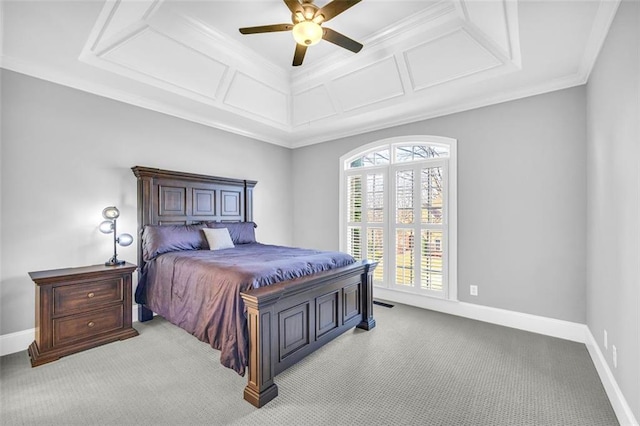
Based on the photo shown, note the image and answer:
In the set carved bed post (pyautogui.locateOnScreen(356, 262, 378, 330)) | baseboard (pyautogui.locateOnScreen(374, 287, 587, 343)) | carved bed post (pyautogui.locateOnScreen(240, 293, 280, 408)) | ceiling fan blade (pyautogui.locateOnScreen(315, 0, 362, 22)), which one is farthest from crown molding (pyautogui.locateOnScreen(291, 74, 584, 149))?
carved bed post (pyautogui.locateOnScreen(240, 293, 280, 408))

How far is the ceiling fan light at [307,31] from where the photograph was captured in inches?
88.1

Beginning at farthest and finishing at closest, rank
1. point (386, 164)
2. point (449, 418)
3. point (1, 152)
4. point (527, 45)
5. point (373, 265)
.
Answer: point (386, 164)
point (373, 265)
point (1, 152)
point (527, 45)
point (449, 418)

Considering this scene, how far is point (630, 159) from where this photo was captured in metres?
1.71

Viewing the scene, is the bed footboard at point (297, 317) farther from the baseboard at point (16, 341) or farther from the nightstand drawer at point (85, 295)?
the baseboard at point (16, 341)

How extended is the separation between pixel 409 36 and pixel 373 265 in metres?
2.43

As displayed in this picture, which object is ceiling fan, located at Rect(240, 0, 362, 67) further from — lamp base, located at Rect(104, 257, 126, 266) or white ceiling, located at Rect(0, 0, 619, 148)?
lamp base, located at Rect(104, 257, 126, 266)

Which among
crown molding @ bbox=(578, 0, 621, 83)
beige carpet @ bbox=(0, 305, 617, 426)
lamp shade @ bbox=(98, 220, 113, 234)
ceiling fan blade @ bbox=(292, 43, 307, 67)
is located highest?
ceiling fan blade @ bbox=(292, 43, 307, 67)

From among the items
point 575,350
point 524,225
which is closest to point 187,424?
point 575,350

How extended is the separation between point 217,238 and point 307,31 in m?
2.58

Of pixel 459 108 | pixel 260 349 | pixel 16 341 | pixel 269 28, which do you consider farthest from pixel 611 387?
pixel 16 341

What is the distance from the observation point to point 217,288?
2268 mm

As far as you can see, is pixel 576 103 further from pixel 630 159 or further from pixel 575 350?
pixel 575 350

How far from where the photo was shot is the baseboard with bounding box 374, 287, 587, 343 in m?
2.98

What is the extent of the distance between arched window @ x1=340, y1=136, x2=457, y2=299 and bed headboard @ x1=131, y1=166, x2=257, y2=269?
1.67 m
